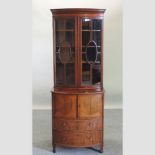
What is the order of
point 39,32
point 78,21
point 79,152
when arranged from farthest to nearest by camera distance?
1. point 39,32
2. point 79,152
3. point 78,21

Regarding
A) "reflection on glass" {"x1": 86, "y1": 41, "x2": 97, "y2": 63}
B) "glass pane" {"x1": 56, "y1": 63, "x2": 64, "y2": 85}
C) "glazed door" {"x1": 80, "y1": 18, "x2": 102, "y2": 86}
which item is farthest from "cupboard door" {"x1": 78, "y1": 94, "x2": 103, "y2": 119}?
"reflection on glass" {"x1": 86, "y1": 41, "x2": 97, "y2": 63}

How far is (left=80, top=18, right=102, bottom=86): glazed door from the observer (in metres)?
4.14

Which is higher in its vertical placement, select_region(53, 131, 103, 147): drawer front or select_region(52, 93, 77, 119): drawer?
select_region(52, 93, 77, 119): drawer

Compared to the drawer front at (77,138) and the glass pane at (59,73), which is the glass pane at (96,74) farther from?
the drawer front at (77,138)

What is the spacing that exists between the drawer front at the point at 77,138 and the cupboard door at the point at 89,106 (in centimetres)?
22

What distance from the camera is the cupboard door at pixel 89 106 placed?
164 inches

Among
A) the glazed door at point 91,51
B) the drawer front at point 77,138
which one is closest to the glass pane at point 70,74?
the glazed door at point 91,51

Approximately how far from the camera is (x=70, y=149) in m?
4.45

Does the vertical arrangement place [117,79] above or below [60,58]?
below

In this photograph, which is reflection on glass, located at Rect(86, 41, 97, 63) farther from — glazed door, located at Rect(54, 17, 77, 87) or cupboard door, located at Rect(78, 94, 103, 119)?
cupboard door, located at Rect(78, 94, 103, 119)

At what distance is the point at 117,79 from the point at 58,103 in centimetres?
275

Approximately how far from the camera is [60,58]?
4234 millimetres

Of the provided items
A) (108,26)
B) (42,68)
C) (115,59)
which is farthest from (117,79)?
(42,68)

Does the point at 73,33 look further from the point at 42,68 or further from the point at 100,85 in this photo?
the point at 42,68
